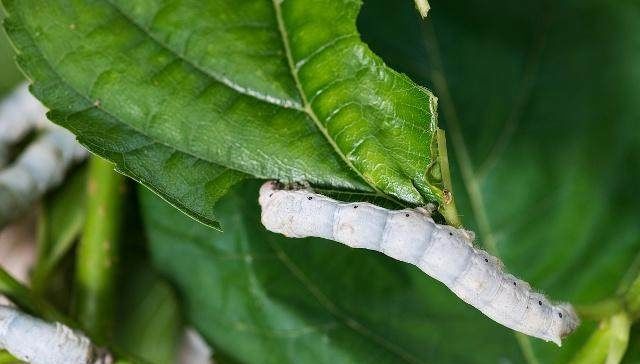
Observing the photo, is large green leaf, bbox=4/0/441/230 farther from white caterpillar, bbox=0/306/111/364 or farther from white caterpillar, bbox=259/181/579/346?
white caterpillar, bbox=0/306/111/364

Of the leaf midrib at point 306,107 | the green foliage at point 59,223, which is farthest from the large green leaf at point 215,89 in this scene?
the green foliage at point 59,223

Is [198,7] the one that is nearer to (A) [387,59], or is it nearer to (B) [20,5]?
(B) [20,5]

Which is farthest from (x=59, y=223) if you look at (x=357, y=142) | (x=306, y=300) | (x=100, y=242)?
(x=357, y=142)

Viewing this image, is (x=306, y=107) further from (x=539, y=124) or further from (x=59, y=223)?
(x=59, y=223)

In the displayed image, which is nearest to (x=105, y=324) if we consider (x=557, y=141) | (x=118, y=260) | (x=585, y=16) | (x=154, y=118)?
(x=118, y=260)

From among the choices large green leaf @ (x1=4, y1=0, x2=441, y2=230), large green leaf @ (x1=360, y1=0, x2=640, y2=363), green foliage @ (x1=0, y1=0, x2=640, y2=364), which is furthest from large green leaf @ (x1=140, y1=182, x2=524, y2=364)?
large green leaf @ (x1=4, y1=0, x2=441, y2=230)
